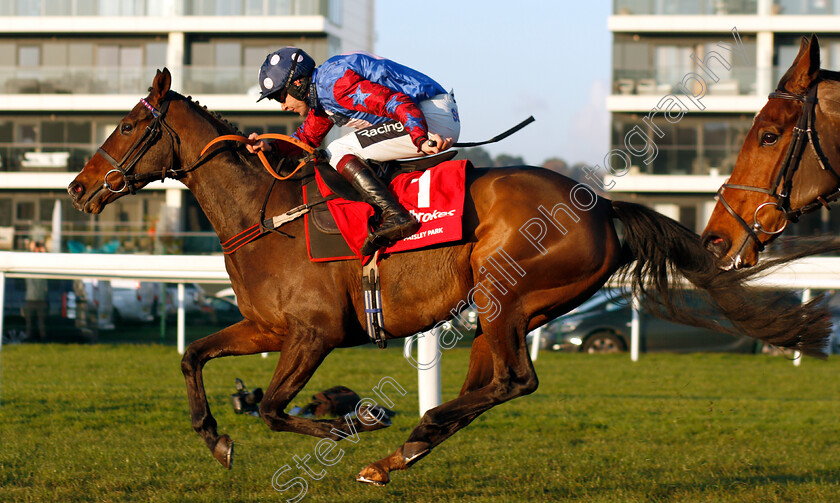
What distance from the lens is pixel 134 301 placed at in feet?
50.2

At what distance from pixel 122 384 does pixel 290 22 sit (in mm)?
22108

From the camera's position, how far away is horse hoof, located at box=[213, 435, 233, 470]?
13.0 ft

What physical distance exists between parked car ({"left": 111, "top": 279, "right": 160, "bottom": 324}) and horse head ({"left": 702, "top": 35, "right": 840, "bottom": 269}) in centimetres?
1245

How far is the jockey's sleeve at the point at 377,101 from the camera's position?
388 centimetres

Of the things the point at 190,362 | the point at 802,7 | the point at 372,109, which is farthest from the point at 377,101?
the point at 802,7

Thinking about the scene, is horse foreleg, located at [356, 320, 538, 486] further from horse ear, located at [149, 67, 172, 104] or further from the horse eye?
horse ear, located at [149, 67, 172, 104]

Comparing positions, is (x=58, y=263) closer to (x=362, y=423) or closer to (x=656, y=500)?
(x=362, y=423)

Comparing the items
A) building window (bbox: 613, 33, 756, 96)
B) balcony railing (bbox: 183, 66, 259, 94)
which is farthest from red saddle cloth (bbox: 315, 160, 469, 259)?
balcony railing (bbox: 183, 66, 259, 94)

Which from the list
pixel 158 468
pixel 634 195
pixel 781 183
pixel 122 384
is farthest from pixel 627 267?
pixel 634 195

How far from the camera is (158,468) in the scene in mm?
4934

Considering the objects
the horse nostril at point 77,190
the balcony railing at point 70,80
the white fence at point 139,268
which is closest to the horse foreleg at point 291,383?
the horse nostril at point 77,190

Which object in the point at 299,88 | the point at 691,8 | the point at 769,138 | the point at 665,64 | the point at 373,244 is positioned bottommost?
the point at 373,244

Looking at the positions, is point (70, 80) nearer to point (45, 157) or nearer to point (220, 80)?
point (45, 157)

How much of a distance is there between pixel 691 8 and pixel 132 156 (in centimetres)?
2602
